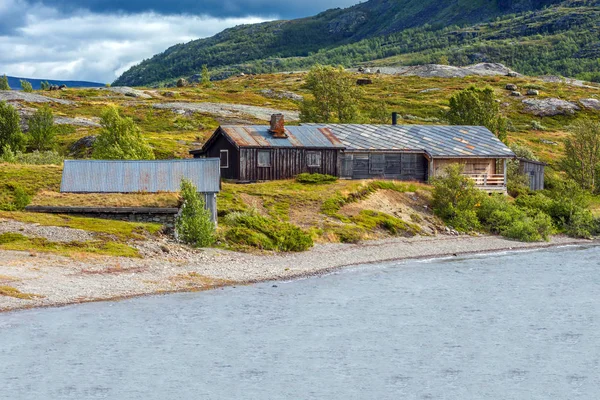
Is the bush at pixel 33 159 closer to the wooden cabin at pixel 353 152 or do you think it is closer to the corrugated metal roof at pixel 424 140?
the wooden cabin at pixel 353 152

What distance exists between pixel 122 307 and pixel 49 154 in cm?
4914

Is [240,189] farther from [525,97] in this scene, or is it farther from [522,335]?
[525,97]

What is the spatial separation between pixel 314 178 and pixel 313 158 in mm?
2723

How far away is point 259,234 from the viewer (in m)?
47.5

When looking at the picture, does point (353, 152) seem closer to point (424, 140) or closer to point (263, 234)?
point (424, 140)

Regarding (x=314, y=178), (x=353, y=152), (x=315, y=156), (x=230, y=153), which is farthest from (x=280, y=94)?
(x=314, y=178)

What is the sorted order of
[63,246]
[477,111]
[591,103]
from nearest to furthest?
1. [63,246]
2. [477,111]
3. [591,103]

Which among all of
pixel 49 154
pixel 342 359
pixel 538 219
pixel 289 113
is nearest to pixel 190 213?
pixel 342 359

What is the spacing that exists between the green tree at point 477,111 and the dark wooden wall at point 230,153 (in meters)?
35.5

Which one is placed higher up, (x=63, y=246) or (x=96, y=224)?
(x=96, y=224)

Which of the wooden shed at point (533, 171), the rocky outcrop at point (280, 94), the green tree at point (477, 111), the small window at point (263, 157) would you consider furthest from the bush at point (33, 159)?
the rocky outcrop at point (280, 94)

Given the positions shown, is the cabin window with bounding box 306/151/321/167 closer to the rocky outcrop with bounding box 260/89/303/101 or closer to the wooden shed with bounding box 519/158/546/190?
the wooden shed with bounding box 519/158/546/190

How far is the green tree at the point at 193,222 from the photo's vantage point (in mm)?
43906

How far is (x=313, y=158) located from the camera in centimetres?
6569
